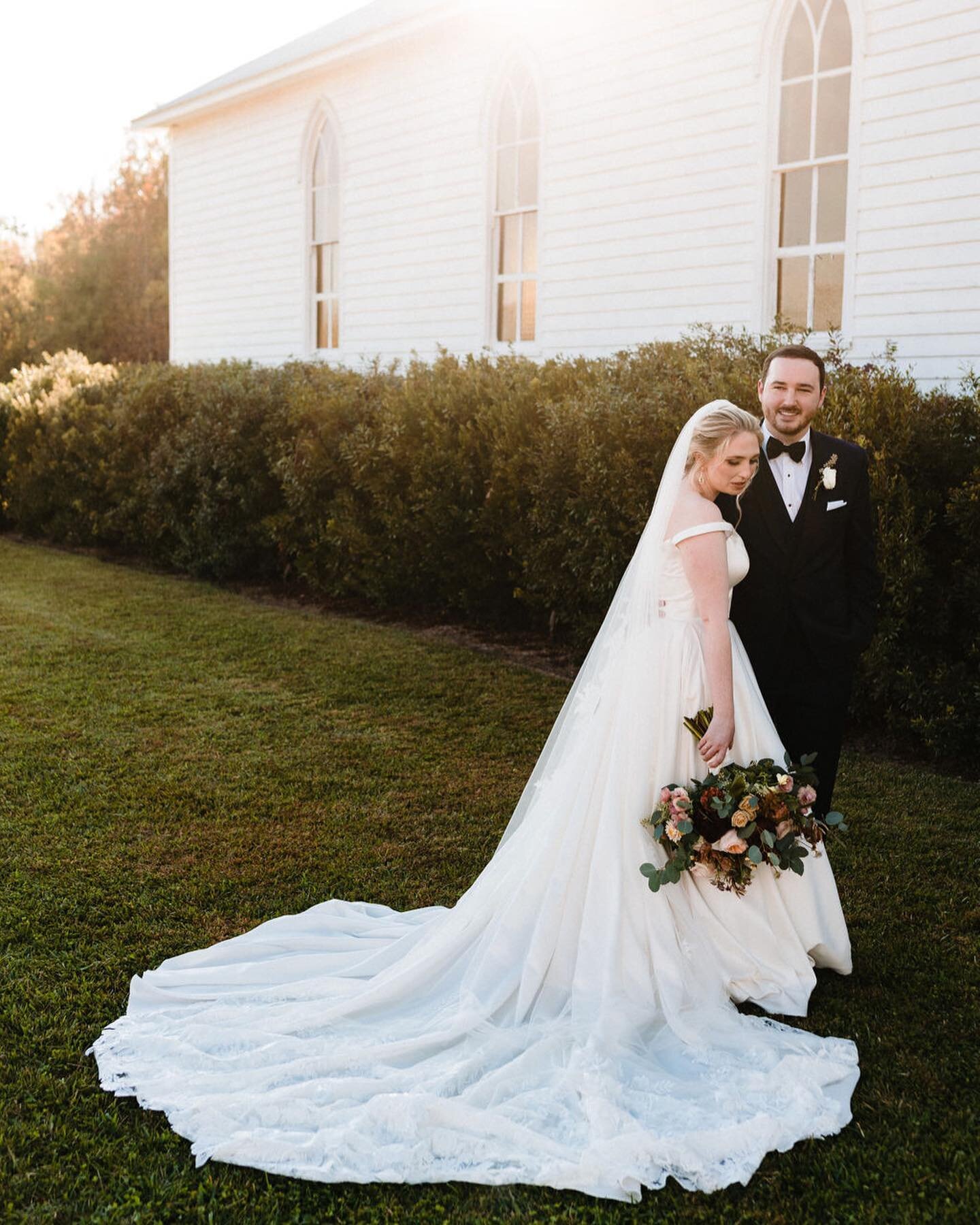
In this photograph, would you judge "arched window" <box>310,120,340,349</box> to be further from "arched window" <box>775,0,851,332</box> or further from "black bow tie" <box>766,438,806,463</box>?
"black bow tie" <box>766,438,806,463</box>

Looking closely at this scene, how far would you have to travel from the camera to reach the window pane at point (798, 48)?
10.0 meters

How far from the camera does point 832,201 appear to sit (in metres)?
10.0

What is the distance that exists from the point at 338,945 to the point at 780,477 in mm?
2361

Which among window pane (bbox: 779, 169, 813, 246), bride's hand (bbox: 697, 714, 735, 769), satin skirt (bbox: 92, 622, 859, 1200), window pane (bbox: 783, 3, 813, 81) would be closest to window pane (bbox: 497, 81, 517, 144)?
window pane (bbox: 783, 3, 813, 81)

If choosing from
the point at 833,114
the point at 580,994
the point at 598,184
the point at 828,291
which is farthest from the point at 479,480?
the point at 580,994

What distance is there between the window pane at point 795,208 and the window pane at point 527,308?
3.36 m

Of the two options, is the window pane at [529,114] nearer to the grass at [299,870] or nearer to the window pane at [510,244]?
the window pane at [510,244]

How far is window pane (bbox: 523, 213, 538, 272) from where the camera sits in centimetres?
1317

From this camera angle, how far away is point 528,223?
13.3m

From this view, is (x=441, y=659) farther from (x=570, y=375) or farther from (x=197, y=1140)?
(x=197, y=1140)

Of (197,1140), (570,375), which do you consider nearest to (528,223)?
(570,375)

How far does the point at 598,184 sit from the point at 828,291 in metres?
3.03

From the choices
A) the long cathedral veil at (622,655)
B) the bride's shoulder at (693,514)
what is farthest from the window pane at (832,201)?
the bride's shoulder at (693,514)

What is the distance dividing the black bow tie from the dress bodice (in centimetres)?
55
